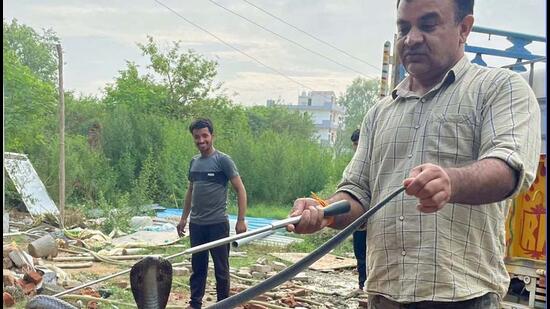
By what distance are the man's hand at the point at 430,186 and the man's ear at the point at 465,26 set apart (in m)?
0.63

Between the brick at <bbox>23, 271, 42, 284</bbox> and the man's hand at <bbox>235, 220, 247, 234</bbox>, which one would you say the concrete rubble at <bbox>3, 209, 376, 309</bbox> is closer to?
the brick at <bbox>23, 271, 42, 284</bbox>

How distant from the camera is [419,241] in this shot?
192cm

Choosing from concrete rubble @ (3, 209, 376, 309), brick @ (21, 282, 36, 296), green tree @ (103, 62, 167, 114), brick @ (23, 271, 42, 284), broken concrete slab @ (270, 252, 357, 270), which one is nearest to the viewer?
brick @ (21, 282, 36, 296)

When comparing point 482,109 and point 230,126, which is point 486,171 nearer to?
point 482,109

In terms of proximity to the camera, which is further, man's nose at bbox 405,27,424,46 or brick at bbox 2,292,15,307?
brick at bbox 2,292,15,307

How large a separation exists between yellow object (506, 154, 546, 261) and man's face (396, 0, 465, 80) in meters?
2.88

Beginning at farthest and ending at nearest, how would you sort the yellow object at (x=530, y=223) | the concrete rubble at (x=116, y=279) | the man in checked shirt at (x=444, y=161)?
the concrete rubble at (x=116, y=279) < the yellow object at (x=530, y=223) < the man in checked shirt at (x=444, y=161)

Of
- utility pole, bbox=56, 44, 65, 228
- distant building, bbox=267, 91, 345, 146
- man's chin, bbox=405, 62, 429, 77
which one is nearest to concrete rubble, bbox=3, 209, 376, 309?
utility pole, bbox=56, 44, 65, 228

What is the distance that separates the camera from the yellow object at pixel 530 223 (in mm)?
4633

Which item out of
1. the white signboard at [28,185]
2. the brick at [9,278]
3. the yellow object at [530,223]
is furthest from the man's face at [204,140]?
the white signboard at [28,185]

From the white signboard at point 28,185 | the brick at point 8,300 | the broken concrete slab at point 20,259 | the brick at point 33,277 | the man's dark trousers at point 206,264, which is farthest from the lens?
the white signboard at point 28,185

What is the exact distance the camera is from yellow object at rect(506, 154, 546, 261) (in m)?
4.63

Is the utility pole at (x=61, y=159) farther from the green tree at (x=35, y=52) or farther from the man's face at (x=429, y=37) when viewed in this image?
the green tree at (x=35, y=52)

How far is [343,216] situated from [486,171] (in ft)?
1.72
